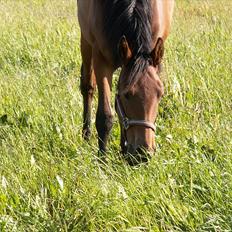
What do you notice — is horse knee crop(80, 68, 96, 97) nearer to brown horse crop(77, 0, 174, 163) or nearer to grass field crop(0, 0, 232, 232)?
grass field crop(0, 0, 232, 232)

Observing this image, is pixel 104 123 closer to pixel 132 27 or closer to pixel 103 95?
pixel 103 95

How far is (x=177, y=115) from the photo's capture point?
3.57 m

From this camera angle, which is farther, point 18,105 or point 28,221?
point 18,105

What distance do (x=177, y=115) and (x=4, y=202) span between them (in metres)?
1.71

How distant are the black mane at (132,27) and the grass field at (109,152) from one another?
1.85 ft

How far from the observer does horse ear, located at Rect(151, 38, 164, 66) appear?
2.63m

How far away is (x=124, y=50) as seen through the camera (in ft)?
8.66

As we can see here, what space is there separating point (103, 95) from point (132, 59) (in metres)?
0.66

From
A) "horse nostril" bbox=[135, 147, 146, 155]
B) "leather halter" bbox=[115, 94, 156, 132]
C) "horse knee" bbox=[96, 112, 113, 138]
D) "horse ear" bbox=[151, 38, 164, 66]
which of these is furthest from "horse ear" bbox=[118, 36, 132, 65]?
"horse knee" bbox=[96, 112, 113, 138]

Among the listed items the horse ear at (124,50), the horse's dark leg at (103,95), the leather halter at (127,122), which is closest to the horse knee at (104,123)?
the horse's dark leg at (103,95)

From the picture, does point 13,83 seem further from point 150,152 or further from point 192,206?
point 192,206

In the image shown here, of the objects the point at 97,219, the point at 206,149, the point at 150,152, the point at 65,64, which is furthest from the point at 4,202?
the point at 65,64

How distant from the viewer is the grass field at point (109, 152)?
2.16 metres

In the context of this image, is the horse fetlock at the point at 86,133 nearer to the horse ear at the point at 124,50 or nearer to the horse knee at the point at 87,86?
the horse knee at the point at 87,86
